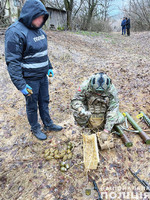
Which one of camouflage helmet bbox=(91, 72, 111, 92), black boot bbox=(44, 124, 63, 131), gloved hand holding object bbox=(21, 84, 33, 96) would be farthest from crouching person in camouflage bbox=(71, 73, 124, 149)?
gloved hand holding object bbox=(21, 84, 33, 96)

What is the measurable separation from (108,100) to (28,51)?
180cm

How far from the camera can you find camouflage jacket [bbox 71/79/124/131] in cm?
307

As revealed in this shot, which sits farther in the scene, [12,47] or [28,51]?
[28,51]

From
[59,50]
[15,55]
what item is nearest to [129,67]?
[59,50]

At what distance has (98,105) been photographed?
327 centimetres

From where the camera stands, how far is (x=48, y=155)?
295 cm

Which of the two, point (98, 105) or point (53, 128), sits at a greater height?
point (98, 105)

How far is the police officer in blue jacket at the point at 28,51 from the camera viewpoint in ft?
7.45

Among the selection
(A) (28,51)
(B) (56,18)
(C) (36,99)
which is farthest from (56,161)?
(B) (56,18)

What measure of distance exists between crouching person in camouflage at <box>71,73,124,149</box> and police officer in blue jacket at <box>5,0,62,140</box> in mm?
889

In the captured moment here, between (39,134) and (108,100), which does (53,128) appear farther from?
(108,100)

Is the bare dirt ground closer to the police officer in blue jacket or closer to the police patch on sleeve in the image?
the police officer in blue jacket

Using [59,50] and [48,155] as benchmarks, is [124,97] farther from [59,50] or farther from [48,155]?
[59,50]

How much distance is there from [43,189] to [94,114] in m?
1.74
